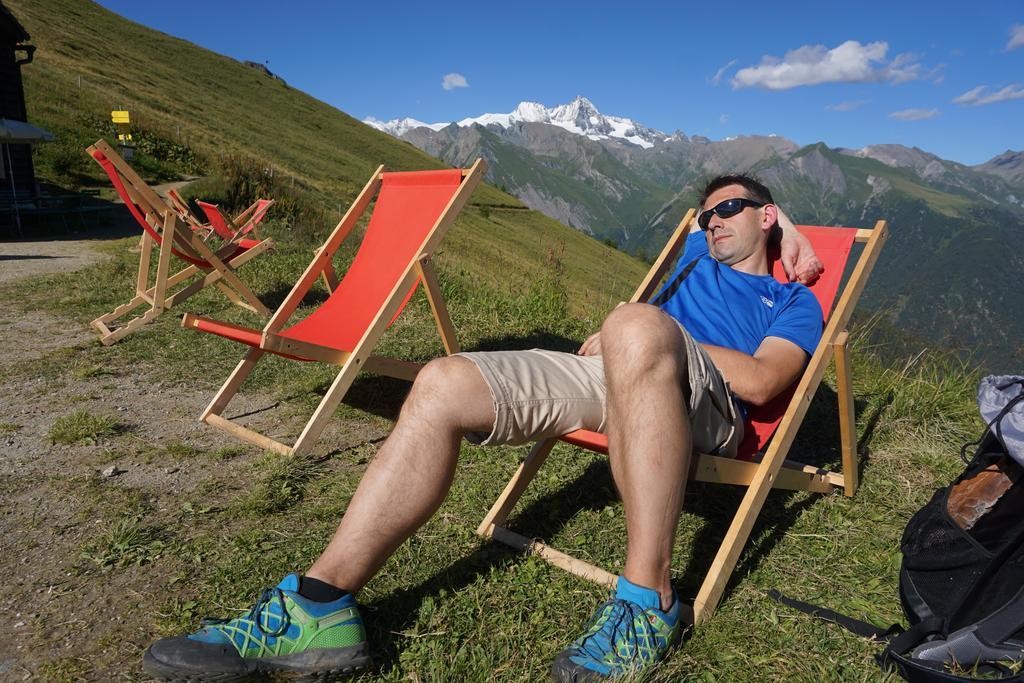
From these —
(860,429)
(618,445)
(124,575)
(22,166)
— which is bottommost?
(124,575)

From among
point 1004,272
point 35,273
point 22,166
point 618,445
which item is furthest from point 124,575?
point 1004,272

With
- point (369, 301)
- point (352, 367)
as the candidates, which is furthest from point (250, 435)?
point (369, 301)

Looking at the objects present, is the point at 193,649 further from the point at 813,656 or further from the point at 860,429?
the point at 860,429

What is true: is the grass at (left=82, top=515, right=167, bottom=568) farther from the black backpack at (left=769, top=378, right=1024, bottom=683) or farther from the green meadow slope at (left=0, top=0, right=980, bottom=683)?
the black backpack at (left=769, top=378, right=1024, bottom=683)

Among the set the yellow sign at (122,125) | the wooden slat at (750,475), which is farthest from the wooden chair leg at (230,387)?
the yellow sign at (122,125)

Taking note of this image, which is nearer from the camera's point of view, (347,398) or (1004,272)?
(347,398)

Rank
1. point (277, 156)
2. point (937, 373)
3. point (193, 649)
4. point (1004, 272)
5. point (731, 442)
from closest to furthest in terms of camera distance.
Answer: point (193, 649) → point (731, 442) → point (937, 373) → point (277, 156) → point (1004, 272)

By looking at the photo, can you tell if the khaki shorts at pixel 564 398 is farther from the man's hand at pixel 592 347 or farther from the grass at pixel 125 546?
the grass at pixel 125 546

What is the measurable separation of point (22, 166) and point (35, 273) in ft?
28.4

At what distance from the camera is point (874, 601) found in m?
2.23

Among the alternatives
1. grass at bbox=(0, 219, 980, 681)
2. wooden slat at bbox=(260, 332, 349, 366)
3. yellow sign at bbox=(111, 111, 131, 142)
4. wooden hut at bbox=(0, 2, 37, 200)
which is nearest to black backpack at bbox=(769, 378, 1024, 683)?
grass at bbox=(0, 219, 980, 681)

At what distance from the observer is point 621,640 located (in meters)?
1.72

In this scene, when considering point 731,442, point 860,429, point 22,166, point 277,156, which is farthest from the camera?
point 277,156

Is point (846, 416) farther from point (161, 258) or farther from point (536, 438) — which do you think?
point (161, 258)
